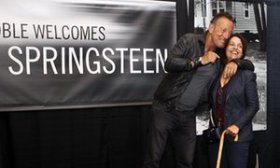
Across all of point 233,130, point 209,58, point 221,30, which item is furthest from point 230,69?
point 233,130

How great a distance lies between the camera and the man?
2318 millimetres

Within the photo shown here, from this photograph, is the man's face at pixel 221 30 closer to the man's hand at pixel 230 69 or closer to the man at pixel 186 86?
the man at pixel 186 86

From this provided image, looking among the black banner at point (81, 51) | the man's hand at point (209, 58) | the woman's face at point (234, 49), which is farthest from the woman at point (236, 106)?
the black banner at point (81, 51)

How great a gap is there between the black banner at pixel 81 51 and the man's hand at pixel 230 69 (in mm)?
695

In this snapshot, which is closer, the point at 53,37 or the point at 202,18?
the point at 53,37

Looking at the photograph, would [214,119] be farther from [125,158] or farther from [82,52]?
[82,52]

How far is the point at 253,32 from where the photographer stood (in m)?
3.23

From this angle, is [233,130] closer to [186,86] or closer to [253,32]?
[186,86]

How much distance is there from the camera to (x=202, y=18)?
3.03 meters

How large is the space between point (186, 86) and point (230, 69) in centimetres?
29

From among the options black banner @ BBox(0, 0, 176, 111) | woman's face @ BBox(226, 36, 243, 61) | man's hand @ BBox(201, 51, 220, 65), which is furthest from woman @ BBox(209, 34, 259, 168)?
black banner @ BBox(0, 0, 176, 111)

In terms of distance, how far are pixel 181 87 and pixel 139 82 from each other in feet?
1.82

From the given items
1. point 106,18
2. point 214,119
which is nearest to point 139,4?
point 106,18

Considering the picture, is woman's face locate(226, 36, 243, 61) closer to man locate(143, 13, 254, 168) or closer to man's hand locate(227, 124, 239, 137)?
man locate(143, 13, 254, 168)
